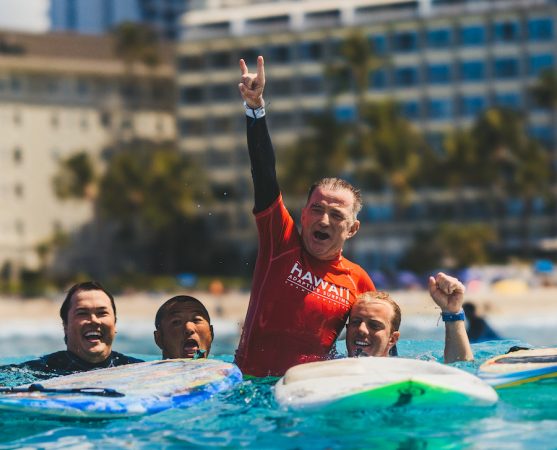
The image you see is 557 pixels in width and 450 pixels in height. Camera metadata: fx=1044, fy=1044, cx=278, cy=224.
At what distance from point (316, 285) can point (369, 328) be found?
49cm

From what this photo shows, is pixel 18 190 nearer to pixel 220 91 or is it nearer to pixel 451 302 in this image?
pixel 220 91

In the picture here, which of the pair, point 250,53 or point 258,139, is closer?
point 258,139

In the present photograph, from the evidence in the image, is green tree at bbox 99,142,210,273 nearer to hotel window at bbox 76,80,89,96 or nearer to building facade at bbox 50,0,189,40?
hotel window at bbox 76,80,89,96

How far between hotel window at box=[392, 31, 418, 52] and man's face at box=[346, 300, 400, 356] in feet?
241

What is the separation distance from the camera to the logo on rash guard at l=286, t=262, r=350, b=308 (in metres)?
7.47

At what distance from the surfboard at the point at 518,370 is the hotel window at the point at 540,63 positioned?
71.4 meters

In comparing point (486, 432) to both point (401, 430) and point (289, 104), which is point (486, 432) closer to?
point (401, 430)

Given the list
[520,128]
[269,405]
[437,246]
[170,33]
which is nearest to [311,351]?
[269,405]

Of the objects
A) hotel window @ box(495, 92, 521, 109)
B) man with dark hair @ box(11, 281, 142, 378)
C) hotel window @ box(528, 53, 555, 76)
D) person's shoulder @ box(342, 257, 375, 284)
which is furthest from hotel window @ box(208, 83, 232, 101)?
person's shoulder @ box(342, 257, 375, 284)

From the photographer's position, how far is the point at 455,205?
76.8 meters

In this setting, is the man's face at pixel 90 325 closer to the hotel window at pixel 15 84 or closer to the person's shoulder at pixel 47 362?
the person's shoulder at pixel 47 362

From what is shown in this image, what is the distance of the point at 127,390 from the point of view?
6.89m

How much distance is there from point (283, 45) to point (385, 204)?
15.6m

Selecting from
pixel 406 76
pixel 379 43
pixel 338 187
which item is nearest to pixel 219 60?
pixel 379 43
